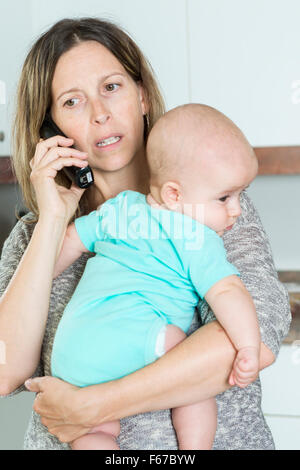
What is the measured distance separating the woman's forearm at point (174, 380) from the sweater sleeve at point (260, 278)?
7cm

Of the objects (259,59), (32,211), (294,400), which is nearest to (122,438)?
(32,211)

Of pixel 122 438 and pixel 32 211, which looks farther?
pixel 32 211

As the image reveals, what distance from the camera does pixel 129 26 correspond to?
6.82ft

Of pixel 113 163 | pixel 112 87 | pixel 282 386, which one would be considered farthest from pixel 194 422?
pixel 282 386

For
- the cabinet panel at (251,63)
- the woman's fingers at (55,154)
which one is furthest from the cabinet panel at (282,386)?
the woman's fingers at (55,154)

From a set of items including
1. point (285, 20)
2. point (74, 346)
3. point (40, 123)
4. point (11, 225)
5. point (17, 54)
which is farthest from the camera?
point (11, 225)

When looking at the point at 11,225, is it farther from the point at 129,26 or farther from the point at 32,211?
the point at 32,211

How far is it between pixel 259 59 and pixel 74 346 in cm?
142

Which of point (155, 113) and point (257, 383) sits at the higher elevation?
point (155, 113)

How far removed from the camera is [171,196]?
92 cm

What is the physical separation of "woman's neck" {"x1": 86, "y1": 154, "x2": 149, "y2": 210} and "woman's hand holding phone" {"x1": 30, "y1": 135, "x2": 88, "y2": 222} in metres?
0.06

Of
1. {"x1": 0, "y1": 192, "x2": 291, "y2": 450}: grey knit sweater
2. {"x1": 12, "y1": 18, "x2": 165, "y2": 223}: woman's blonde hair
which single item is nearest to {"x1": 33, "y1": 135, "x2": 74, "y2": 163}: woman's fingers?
{"x1": 12, "y1": 18, "x2": 165, "y2": 223}: woman's blonde hair

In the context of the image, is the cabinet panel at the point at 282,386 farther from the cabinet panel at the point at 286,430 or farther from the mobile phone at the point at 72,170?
the mobile phone at the point at 72,170

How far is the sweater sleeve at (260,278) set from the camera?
93cm
